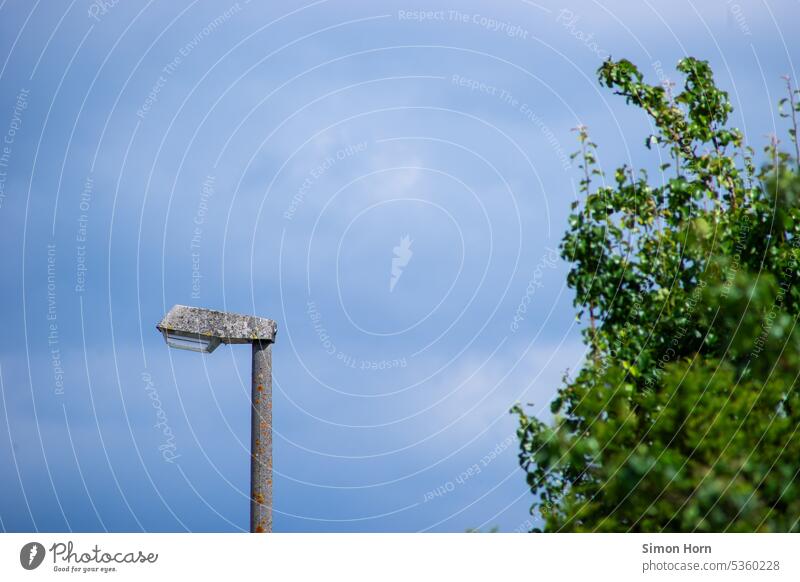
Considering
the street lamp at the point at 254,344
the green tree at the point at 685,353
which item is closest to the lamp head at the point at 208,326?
the street lamp at the point at 254,344

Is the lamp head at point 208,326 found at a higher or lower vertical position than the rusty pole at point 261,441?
higher

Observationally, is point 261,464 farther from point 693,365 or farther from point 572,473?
point 693,365

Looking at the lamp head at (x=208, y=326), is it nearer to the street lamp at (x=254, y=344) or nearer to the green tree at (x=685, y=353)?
the street lamp at (x=254, y=344)

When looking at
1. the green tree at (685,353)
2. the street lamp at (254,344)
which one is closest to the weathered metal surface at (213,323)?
the street lamp at (254,344)

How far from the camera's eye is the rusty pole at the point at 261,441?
6.29 metres

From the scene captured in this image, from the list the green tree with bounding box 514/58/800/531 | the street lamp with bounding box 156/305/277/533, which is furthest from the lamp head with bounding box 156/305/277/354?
the green tree with bounding box 514/58/800/531

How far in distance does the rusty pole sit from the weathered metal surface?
13cm

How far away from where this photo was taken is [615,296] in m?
7.41

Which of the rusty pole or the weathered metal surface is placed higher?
the weathered metal surface

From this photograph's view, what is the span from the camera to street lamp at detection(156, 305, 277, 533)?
631 centimetres

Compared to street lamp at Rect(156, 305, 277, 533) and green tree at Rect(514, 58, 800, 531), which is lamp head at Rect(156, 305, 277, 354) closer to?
street lamp at Rect(156, 305, 277, 533)

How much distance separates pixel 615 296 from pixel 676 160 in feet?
4.18
